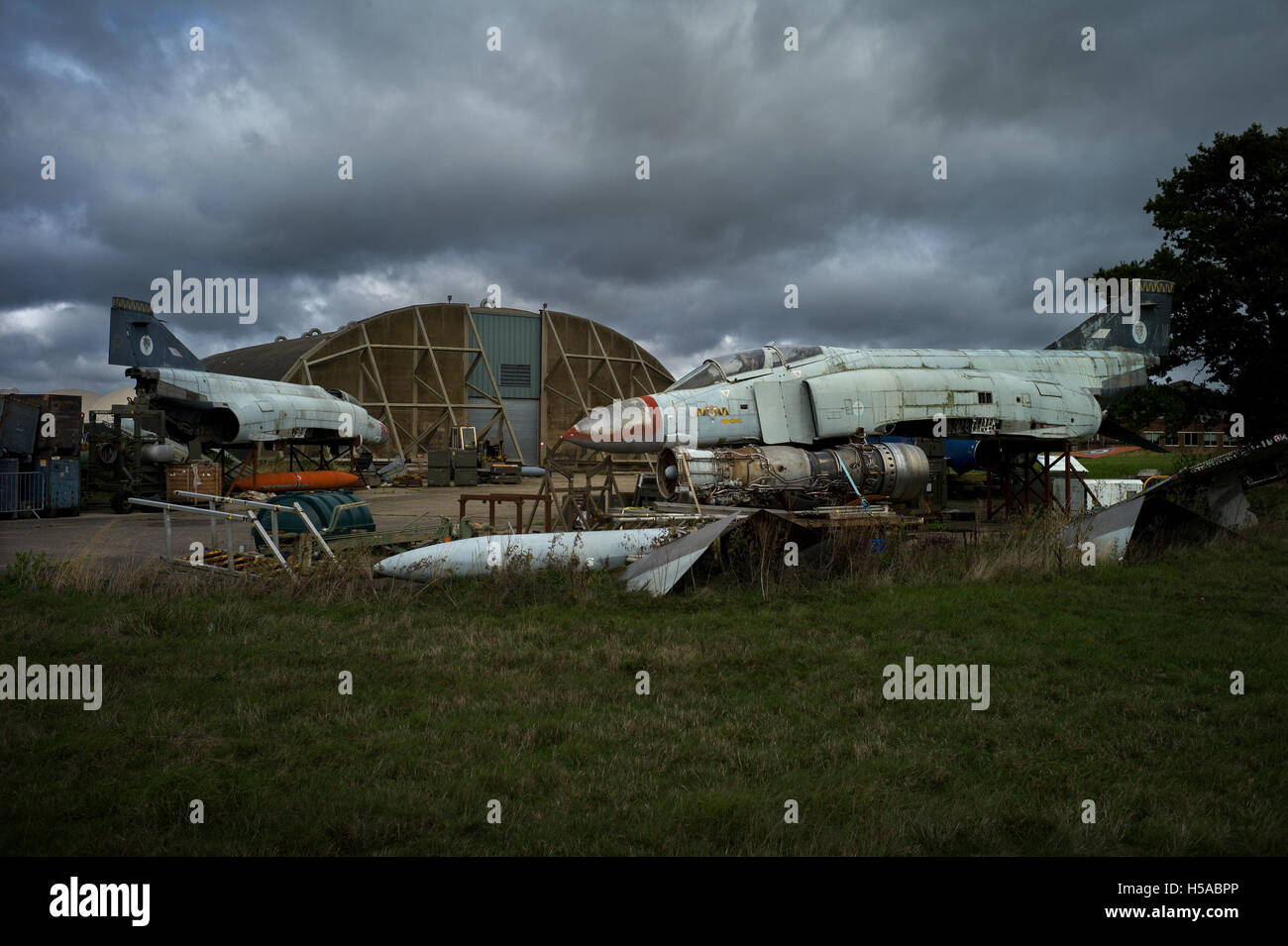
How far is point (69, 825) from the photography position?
392cm

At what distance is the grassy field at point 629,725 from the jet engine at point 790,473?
3496 mm

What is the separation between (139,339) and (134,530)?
8868 mm

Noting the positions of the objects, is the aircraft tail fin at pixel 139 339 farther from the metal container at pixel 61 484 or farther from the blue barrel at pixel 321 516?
the blue barrel at pixel 321 516

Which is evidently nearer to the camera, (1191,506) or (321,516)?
(321,516)

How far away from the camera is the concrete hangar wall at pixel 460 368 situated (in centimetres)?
4025

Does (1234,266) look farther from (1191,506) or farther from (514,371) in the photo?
(514,371)

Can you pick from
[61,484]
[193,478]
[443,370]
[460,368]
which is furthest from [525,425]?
[61,484]

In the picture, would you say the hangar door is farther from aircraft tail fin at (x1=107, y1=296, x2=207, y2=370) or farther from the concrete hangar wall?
aircraft tail fin at (x1=107, y1=296, x2=207, y2=370)

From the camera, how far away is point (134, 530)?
54.1 ft

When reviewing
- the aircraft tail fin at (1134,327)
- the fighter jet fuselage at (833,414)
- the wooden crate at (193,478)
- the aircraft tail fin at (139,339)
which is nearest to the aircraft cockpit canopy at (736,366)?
the fighter jet fuselage at (833,414)

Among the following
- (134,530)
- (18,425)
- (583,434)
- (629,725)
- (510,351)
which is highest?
(510,351)
